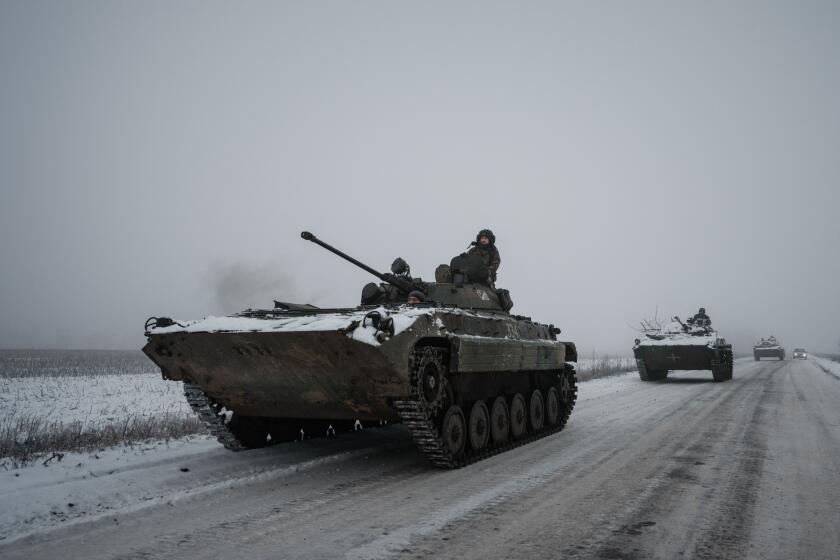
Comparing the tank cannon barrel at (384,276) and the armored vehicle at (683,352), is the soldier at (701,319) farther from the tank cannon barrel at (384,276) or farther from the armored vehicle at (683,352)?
the tank cannon barrel at (384,276)

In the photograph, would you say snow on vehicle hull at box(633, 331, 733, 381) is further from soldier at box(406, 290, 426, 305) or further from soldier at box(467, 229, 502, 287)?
soldier at box(406, 290, 426, 305)

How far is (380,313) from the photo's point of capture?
20.7 ft

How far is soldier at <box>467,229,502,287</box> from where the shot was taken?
1039 centimetres

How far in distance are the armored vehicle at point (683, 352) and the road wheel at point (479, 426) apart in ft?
50.7

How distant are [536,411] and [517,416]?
0.92 m

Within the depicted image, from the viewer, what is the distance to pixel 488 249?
10.5 meters

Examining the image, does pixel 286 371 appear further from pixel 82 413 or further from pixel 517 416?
pixel 82 413

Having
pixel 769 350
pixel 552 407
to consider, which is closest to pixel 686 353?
pixel 552 407

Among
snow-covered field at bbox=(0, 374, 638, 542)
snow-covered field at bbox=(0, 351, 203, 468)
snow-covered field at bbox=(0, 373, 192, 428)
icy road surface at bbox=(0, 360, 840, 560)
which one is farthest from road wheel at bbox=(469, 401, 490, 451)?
snow-covered field at bbox=(0, 373, 192, 428)

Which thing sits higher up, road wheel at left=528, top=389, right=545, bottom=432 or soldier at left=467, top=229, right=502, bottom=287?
soldier at left=467, top=229, right=502, bottom=287

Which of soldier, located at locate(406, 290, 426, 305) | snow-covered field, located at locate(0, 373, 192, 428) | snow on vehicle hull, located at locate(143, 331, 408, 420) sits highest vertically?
soldier, located at locate(406, 290, 426, 305)

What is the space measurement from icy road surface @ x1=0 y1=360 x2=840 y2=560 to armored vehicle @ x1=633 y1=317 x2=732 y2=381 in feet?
42.8

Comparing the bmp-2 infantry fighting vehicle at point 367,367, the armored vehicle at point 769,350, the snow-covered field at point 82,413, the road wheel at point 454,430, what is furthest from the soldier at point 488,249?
the armored vehicle at point 769,350

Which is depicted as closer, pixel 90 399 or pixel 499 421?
pixel 499 421
